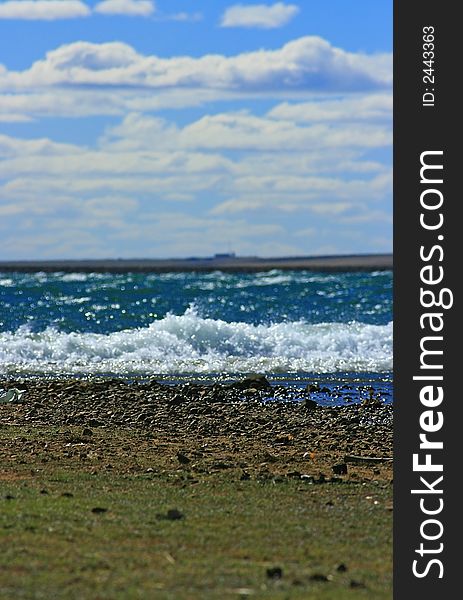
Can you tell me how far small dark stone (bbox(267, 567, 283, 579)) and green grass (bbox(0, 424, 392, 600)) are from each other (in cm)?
3

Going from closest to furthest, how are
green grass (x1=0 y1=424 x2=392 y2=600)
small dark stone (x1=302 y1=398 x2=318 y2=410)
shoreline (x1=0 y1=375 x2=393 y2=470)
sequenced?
green grass (x1=0 y1=424 x2=392 y2=600)
shoreline (x1=0 y1=375 x2=393 y2=470)
small dark stone (x1=302 y1=398 x2=318 y2=410)

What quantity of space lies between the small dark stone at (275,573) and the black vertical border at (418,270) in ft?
2.43

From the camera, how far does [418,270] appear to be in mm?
8812

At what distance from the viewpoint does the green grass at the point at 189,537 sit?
7594 millimetres

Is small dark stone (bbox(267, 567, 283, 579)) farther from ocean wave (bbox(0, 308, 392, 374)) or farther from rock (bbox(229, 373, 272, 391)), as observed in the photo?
ocean wave (bbox(0, 308, 392, 374))

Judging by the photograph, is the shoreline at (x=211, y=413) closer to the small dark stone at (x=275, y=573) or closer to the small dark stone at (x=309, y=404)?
the small dark stone at (x=309, y=404)

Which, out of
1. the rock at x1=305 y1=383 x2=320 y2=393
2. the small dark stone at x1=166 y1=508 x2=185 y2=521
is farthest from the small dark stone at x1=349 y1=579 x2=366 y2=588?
the rock at x1=305 y1=383 x2=320 y2=393

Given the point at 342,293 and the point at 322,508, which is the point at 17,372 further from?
the point at 342,293

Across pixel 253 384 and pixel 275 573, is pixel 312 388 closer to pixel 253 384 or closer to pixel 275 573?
pixel 253 384

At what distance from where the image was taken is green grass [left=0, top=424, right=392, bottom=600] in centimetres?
759

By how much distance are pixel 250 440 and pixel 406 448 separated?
261 inches

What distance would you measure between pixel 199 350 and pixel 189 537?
22752 millimetres

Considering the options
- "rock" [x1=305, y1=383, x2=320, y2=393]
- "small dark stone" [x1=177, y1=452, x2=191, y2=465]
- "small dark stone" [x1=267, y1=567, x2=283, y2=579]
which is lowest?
"rock" [x1=305, y1=383, x2=320, y2=393]

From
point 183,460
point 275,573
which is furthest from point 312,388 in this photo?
point 275,573
